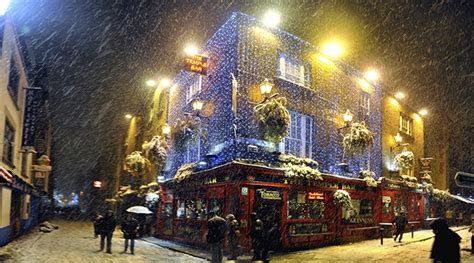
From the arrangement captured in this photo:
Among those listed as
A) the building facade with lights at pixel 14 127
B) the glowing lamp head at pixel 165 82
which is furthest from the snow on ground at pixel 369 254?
the glowing lamp head at pixel 165 82

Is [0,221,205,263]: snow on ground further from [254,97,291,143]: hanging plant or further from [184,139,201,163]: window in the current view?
[254,97,291,143]: hanging plant

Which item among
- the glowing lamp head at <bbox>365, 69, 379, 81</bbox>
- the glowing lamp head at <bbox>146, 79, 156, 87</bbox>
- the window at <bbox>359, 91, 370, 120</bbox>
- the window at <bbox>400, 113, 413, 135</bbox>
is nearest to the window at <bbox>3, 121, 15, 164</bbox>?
the glowing lamp head at <bbox>146, 79, 156, 87</bbox>

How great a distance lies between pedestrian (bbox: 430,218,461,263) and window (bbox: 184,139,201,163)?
1399 centimetres

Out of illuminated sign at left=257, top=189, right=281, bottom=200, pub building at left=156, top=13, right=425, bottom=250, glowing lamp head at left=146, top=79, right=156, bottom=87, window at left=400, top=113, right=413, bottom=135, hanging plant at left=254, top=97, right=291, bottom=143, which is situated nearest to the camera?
hanging plant at left=254, top=97, right=291, bottom=143

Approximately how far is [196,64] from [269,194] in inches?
293

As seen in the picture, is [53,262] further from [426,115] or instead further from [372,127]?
[426,115]

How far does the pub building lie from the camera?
16.7 meters

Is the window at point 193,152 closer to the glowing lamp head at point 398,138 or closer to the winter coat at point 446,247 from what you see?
the winter coat at point 446,247

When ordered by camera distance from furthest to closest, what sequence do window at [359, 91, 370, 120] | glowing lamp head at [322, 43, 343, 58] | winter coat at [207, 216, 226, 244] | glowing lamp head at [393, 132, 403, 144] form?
glowing lamp head at [393, 132, 403, 144]
window at [359, 91, 370, 120]
glowing lamp head at [322, 43, 343, 58]
winter coat at [207, 216, 226, 244]

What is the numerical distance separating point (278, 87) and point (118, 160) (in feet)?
118

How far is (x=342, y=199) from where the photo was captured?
19.2m

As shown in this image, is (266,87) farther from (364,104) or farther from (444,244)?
(364,104)

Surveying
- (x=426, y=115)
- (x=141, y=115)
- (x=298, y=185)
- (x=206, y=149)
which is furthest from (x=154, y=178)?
(x=426, y=115)

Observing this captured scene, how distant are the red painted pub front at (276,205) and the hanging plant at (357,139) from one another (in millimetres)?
1725
